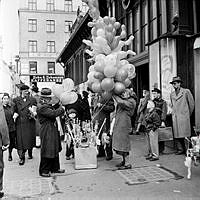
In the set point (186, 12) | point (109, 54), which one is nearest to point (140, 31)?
point (186, 12)

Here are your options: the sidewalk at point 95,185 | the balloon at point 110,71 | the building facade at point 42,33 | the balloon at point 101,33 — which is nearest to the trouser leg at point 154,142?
the sidewalk at point 95,185

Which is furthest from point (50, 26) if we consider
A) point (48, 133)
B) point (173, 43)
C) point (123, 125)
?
point (48, 133)

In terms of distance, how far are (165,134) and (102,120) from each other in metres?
1.52

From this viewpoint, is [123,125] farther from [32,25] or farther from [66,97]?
[32,25]

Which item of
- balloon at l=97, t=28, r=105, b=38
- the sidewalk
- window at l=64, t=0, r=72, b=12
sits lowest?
the sidewalk

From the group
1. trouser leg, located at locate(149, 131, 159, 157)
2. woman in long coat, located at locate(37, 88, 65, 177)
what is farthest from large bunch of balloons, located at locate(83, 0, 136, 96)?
trouser leg, located at locate(149, 131, 159, 157)

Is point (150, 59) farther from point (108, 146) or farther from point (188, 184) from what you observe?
point (188, 184)

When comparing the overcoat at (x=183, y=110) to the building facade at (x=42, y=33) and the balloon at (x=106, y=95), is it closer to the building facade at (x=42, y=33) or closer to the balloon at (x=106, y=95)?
the balloon at (x=106, y=95)

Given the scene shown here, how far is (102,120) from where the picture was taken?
7719 mm

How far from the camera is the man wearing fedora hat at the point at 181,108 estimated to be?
727 cm

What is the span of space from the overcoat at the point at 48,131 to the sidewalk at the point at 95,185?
511 mm

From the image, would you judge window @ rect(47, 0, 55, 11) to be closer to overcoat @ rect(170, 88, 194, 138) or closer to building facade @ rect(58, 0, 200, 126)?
building facade @ rect(58, 0, 200, 126)

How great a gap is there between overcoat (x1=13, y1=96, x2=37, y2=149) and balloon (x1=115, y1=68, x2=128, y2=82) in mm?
2428

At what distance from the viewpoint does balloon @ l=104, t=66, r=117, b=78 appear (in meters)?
6.22
